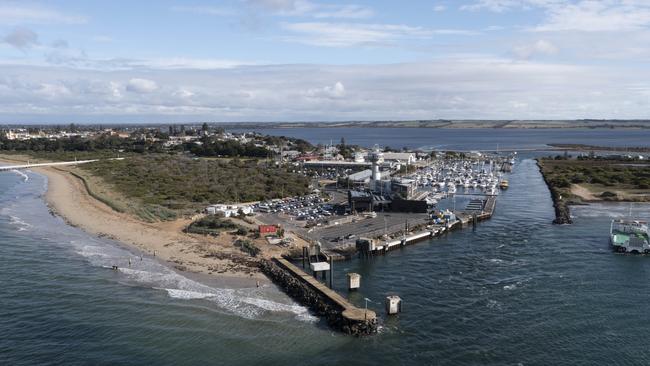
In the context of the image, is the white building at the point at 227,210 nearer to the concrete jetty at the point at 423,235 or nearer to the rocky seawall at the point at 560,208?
the concrete jetty at the point at 423,235

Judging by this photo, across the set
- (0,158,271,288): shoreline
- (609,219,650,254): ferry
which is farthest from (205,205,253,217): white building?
(609,219,650,254): ferry

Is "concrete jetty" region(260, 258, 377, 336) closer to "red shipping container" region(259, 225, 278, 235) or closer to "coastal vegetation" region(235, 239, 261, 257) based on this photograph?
"coastal vegetation" region(235, 239, 261, 257)

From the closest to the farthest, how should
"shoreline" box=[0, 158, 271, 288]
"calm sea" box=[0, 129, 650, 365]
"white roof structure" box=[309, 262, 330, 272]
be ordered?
"calm sea" box=[0, 129, 650, 365]
"white roof structure" box=[309, 262, 330, 272]
"shoreline" box=[0, 158, 271, 288]

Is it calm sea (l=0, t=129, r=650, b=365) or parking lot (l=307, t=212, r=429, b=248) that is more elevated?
parking lot (l=307, t=212, r=429, b=248)

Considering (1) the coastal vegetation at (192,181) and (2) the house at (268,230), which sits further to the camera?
(1) the coastal vegetation at (192,181)

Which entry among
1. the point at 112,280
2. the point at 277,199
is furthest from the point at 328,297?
the point at 277,199

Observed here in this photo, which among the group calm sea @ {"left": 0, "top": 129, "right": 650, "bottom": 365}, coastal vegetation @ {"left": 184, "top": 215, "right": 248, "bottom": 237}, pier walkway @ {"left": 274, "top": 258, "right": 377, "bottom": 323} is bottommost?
calm sea @ {"left": 0, "top": 129, "right": 650, "bottom": 365}

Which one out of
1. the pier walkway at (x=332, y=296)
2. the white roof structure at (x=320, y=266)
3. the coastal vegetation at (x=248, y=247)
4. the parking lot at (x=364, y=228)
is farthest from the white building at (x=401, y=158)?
the white roof structure at (x=320, y=266)
